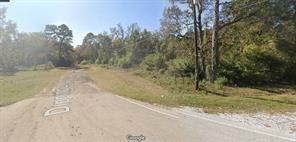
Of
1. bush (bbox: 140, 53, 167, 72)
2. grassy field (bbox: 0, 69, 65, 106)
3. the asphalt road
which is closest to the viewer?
the asphalt road

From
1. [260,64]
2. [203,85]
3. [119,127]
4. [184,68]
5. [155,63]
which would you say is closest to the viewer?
[119,127]

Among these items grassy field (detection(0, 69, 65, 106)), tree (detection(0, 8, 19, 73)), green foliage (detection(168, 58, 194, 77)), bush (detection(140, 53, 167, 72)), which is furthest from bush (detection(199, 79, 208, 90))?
tree (detection(0, 8, 19, 73))

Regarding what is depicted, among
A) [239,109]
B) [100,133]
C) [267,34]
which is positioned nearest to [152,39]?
[267,34]

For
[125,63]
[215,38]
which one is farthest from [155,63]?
[125,63]

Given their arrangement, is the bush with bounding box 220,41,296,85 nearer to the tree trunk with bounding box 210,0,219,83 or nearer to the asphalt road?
the tree trunk with bounding box 210,0,219,83

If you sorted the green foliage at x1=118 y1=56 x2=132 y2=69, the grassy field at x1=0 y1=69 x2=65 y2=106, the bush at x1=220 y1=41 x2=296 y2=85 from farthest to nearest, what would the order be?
the green foliage at x1=118 y1=56 x2=132 y2=69
the bush at x1=220 y1=41 x2=296 y2=85
the grassy field at x1=0 y1=69 x2=65 y2=106

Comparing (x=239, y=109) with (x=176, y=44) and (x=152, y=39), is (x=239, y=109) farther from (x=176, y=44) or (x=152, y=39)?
(x=152, y=39)

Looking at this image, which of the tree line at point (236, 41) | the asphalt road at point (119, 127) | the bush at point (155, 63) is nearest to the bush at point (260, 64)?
the tree line at point (236, 41)

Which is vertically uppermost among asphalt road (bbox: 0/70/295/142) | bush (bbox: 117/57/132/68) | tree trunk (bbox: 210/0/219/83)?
tree trunk (bbox: 210/0/219/83)

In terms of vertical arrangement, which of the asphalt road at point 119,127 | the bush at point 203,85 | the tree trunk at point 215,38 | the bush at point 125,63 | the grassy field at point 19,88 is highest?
the tree trunk at point 215,38

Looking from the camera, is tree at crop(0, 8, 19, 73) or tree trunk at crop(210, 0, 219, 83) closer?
tree trunk at crop(210, 0, 219, 83)

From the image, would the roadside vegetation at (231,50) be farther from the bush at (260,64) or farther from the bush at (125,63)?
the bush at (125,63)

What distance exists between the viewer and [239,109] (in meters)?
12.0

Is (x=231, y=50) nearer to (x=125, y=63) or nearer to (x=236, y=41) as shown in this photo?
(x=236, y=41)
